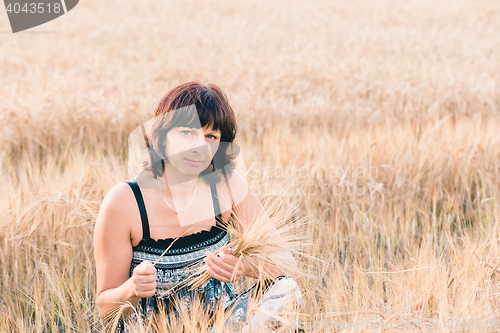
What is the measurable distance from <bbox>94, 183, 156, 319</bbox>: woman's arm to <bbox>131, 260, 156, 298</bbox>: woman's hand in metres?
0.11

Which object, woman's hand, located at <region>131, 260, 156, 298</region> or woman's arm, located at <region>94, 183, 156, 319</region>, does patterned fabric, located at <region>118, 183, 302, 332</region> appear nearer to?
woman's arm, located at <region>94, 183, 156, 319</region>

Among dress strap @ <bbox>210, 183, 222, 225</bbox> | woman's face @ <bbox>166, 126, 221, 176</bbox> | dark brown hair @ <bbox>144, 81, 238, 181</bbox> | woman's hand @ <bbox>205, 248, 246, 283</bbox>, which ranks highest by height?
dark brown hair @ <bbox>144, 81, 238, 181</bbox>

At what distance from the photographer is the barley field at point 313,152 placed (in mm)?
1405

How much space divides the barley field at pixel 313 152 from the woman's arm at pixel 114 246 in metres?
0.25

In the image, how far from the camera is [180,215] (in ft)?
4.74

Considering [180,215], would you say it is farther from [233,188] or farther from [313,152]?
[313,152]

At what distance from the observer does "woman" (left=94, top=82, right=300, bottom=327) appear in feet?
4.27

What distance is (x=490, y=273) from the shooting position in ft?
4.18

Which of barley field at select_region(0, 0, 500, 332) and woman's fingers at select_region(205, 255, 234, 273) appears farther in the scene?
barley field at select_region(0, 0, 500, 332)

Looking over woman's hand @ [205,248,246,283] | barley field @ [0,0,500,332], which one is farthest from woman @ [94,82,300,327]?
barley field @ [0,0,500,332]

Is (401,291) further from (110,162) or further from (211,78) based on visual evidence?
(211,78)

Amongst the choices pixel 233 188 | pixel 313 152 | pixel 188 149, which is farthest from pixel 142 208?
pixel 313 152

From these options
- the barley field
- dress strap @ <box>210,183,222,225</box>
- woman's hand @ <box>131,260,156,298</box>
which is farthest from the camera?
dress strap @ <box>210,183,222,225</box>

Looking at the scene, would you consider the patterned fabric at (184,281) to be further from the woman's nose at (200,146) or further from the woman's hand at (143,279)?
the woman's nose at (200,146)
